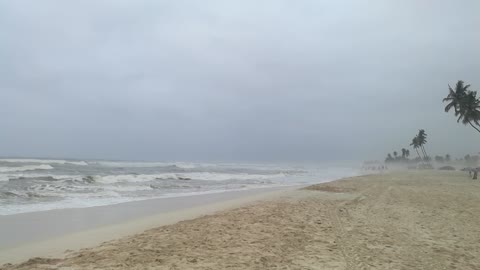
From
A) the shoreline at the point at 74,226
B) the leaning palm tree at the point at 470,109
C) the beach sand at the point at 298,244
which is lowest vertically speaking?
the shoreline at the point at 74,226

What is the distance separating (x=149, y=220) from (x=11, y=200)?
24.7ft

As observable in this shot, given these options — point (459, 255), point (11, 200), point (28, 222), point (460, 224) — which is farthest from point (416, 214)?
point (11, 200)

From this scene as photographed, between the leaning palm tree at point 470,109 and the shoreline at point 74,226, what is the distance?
41589 mm

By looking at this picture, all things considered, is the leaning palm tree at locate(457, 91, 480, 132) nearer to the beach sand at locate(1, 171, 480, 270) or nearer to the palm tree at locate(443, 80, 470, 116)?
the palm tree at locate(443, 80, 470, 116)

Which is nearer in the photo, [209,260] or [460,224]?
[209,260]

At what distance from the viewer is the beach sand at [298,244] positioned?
591 cm

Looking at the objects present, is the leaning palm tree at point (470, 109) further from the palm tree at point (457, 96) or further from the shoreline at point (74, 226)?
the shoreline at point (74, 226)

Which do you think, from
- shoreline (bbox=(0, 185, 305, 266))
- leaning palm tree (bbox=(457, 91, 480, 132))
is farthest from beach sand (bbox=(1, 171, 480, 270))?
leaning palm tree (bbox=(457, 91, 480, 132))

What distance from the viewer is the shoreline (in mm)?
7422

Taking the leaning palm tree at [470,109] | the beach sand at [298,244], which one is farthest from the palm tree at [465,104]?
the beach sand at [298,244]

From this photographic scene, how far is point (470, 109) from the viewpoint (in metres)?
43.7

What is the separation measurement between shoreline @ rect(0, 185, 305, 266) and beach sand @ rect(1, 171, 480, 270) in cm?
77

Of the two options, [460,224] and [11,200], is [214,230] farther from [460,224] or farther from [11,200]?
[11,200]

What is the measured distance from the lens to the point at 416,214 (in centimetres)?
1131
